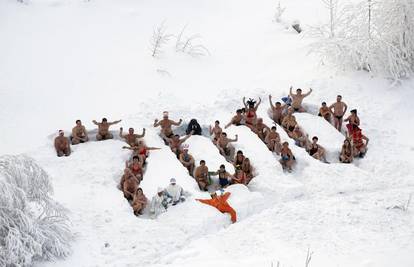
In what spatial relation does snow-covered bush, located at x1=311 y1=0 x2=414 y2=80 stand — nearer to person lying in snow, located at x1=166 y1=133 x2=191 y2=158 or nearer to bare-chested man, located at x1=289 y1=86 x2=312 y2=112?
bare-chested man, located at x1=289 y1=86 x2=312 y2=112

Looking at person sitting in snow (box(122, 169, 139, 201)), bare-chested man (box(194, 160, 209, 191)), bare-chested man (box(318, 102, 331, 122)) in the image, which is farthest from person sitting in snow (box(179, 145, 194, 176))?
bare-chested man (box(318, 102, 331, 122))

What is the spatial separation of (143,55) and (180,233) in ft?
28.2

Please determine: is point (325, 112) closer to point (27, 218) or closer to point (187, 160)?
point (187, 160)

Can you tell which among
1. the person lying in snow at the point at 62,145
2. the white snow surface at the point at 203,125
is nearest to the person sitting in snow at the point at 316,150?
the white snow surface at the point at 203,125

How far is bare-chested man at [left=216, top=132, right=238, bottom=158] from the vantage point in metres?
12.9

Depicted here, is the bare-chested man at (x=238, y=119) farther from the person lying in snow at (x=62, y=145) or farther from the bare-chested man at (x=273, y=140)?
the person lying in snow at (x=62, y=145)

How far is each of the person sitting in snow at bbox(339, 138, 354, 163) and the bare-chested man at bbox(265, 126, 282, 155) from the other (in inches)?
56.5

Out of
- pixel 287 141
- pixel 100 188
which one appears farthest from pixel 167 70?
pixel 100 188

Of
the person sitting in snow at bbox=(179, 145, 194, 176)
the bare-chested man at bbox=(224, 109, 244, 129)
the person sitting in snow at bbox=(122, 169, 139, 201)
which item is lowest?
the person sitting in snow at bbox=(122, 169, 139, 201)

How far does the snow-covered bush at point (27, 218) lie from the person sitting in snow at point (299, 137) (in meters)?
6.06

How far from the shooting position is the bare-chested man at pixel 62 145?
1226 cm

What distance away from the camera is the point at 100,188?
11.1 m

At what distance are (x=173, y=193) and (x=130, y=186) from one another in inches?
40.7

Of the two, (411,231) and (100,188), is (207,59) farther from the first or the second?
(411,231)
